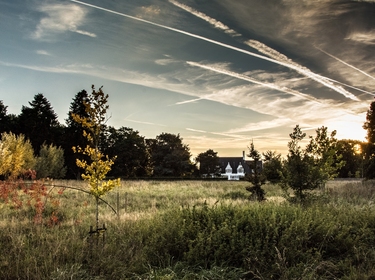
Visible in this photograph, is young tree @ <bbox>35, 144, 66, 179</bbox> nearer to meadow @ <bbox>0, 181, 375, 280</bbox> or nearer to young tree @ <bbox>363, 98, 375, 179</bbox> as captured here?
meadow @ <bbox>0, 181, 375, 280</bbox>

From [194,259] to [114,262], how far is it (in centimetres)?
138

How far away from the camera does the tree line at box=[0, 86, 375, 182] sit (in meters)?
30.4

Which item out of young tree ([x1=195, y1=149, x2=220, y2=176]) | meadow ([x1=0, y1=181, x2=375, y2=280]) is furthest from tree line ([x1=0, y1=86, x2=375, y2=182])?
meadow ([x1=0, y1=181, x2=375, y2=280])

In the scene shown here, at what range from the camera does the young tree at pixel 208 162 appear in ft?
199

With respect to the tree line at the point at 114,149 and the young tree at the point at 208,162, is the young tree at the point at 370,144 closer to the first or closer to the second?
the tree line at the point at 114,149

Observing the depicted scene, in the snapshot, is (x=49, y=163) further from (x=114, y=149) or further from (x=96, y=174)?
(x=96, y=174)

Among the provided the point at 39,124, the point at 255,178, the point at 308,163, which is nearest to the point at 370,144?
the point at 255,178

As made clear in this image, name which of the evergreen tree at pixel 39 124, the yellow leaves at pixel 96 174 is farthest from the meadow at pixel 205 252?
the evergreen tree at pixel 39 124

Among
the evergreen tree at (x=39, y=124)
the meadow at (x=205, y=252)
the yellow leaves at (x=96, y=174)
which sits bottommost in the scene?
the meadow at (x=205, y=252)

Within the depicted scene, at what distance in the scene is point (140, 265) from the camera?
17.6 ft

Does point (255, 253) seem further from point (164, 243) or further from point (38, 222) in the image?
point (38, 222)

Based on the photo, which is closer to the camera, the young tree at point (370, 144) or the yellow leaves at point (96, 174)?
the yellow leaves at point (96, 174)

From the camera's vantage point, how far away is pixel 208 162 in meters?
60.7

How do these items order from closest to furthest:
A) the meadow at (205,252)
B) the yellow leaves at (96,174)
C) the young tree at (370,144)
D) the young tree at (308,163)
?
the meadow at (205,252), the yellow leaves at (96,174), the young tree at (308,163), the young tree at (370,144)
